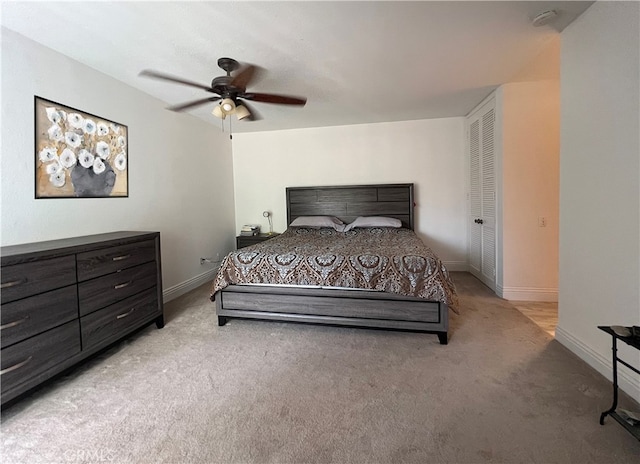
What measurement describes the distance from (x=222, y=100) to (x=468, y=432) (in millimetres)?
2827

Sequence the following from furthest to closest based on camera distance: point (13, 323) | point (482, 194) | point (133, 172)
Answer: point (482, 194)
point (133, 172)
point (13, 323)

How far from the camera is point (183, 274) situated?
3.87 meters

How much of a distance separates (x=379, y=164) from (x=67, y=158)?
12.6 ft

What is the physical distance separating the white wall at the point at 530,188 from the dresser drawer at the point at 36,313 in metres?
4.05

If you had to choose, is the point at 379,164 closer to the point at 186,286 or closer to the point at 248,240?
the point at 248,240

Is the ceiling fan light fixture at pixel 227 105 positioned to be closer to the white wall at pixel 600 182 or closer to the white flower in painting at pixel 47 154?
the white flower in painting at pixel 47 154

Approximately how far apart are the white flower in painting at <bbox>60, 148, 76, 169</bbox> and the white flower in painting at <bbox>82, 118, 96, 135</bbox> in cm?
25

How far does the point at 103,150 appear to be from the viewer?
2750 millimetres

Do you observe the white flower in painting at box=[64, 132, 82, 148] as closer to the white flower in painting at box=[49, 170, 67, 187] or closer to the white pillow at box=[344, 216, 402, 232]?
the white flower in painting at box=[49, 170, 67, 187]

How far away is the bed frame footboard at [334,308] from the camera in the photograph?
2.36 meters

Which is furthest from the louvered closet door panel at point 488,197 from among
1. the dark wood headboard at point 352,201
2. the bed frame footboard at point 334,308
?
the bed frame footboard at point 334,308

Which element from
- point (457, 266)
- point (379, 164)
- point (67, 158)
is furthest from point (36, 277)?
point (457, 266)

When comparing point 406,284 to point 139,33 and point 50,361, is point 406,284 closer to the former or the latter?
point 50,361

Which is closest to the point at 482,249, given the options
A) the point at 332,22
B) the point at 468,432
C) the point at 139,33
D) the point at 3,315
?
the point at 468,432
